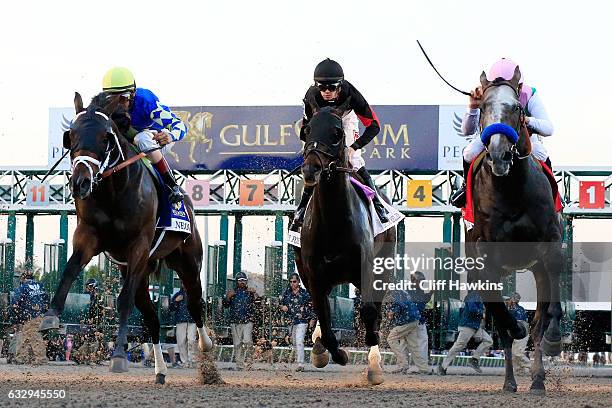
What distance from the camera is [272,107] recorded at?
33125 mm

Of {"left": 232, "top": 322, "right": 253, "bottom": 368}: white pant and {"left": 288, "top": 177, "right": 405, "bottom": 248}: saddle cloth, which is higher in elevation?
{"left": 288, "top": 177, "right": 405, "bottom": 248}: saddle cloth

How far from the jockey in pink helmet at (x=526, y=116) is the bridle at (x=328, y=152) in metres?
1.25

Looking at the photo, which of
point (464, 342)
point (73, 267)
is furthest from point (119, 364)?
point (464, 342)

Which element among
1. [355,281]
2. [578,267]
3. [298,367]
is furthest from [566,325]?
[355,281]

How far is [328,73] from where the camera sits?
10.0m

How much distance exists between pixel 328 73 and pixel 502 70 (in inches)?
60.0

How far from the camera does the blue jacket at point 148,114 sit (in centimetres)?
1111

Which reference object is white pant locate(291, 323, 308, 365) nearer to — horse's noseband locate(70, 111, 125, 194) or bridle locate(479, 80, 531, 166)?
horse's noseband locate(70, 111, 125, 194)

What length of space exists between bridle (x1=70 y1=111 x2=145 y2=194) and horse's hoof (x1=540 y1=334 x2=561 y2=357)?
12.7 ft

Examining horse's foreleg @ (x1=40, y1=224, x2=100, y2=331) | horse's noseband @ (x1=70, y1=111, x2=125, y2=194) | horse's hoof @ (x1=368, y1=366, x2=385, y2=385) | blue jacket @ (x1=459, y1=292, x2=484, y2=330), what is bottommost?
horse's hoof @ (x1=368, y1=366, x2=385, y2=385)

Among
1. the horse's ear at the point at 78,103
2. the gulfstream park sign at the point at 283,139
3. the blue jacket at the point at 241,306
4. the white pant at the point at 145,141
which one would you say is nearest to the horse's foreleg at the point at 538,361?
the white pant at the point at 145,141

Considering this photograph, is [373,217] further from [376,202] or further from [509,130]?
[509,130]

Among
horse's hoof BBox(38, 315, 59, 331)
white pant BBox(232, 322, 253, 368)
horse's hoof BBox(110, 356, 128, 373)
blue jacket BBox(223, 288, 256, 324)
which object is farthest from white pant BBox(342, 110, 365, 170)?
white pant BBox(232, 322, 253, 368)

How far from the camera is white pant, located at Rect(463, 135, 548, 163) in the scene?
10023mm
